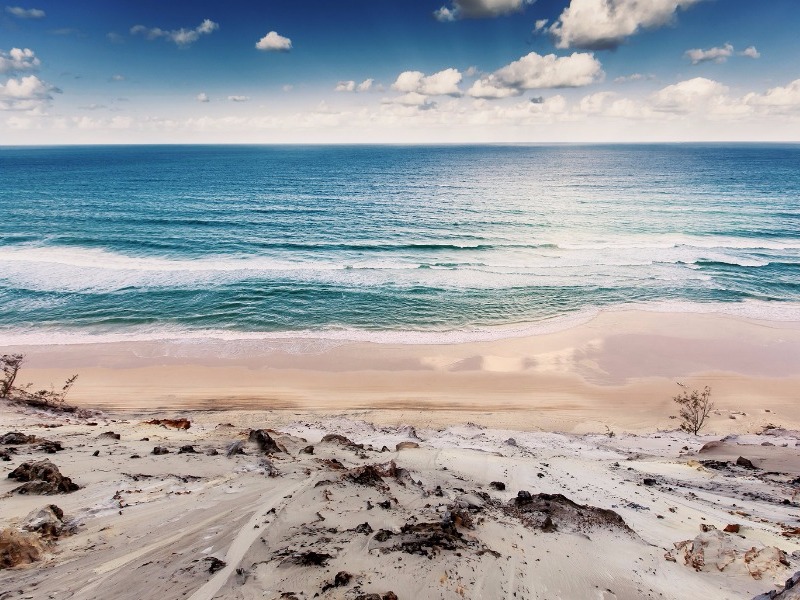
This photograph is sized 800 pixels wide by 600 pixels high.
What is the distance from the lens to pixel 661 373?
21.9m

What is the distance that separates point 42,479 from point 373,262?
31968 mm

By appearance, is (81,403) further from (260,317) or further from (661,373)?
(661,373)

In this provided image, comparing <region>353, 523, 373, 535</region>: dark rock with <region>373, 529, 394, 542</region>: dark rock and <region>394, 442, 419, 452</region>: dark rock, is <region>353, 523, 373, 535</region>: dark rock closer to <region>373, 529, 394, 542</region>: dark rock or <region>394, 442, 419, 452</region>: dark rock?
<region>373, 529, 394, 542</region>: dark rock

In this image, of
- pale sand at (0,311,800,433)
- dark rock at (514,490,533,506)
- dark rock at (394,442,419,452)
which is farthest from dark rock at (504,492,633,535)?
pale sand at (0,311,800,433)

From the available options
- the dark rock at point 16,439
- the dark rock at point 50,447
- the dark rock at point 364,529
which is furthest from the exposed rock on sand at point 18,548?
the dark rock at point 16,439

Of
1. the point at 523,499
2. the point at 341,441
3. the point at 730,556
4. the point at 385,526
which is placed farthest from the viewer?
the point at 341,441

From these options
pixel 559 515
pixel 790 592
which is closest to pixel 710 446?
pixel 559 515

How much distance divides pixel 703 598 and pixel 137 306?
31764mm

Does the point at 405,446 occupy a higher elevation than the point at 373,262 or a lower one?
lower

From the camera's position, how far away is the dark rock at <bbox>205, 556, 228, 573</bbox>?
5434mm

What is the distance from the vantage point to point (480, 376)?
21.7 m

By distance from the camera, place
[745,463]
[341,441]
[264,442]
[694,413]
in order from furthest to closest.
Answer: [694,413], [341,441], [745,463], [264,442]

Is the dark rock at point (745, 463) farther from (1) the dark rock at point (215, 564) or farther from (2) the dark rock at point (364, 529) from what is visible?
(1) the dark rock at point (215, 564)

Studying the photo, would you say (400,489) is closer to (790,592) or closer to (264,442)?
(264,442)
